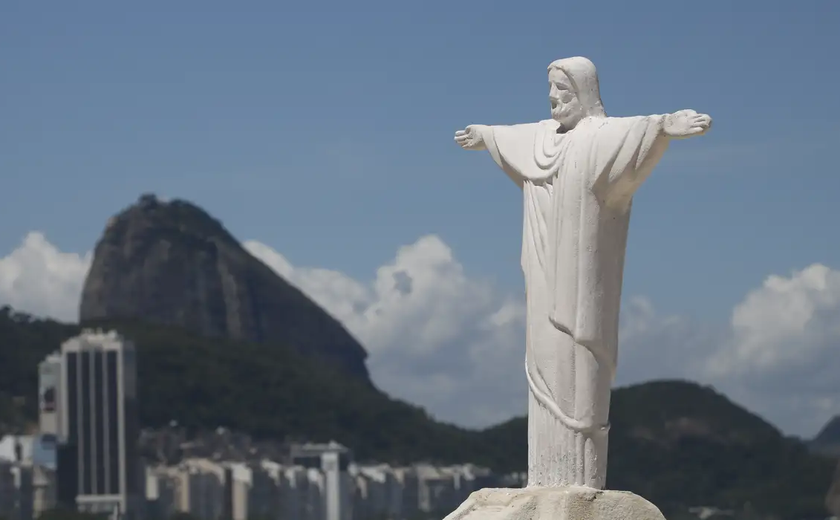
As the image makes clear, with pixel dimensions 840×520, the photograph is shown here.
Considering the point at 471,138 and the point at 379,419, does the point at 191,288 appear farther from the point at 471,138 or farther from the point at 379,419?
the point at 471,138

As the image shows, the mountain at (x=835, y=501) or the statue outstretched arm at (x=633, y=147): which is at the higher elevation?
the mountain at (x=835, y=501)

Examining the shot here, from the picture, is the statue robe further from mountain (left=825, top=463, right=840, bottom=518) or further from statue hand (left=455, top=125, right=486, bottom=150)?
mountain (left=825, top=463, right=840, bottom=518)

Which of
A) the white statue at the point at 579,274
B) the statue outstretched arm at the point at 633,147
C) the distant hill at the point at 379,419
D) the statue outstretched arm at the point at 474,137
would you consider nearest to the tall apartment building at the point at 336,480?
the distant hill at the point at 379,419

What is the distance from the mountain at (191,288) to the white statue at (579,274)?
16627 cm

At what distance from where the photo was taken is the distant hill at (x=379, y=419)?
121375mm

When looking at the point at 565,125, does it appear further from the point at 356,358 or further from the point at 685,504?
the point at 356,358

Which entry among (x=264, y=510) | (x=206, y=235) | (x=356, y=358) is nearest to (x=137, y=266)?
(x=206, y=235)

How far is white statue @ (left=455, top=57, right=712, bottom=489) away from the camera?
10.8m

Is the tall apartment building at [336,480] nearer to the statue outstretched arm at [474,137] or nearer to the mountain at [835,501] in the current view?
the mountain at [835,501]

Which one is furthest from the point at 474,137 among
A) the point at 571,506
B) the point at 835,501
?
the point at 835,501

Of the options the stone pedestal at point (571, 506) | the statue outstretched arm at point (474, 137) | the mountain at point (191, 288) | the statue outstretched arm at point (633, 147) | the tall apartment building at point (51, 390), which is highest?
the mountain at point (191, 288)

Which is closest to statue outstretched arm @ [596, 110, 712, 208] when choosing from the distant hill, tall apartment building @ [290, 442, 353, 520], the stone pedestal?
the stone pedestal

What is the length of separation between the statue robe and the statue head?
11 centimetres

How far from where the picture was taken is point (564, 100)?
1114cm
